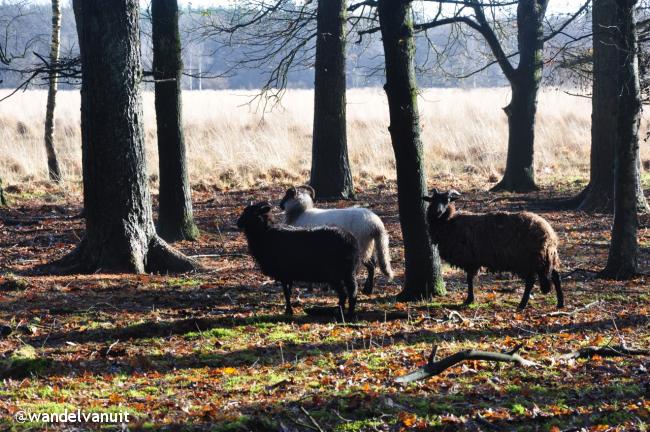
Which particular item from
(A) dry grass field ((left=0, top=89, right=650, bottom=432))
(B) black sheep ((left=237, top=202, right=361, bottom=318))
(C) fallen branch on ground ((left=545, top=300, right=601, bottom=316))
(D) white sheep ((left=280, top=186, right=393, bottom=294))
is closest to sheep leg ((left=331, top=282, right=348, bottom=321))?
(B) black sheep ((left=237, top=202, right=361, bottom=318))

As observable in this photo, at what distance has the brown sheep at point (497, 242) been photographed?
1054 centimetres

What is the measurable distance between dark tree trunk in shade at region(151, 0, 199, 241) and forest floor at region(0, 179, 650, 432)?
178 centimetres

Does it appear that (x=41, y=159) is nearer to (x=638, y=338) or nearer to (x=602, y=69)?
(x=602, y=69)

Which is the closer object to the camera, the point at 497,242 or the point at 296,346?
the point at 296,346

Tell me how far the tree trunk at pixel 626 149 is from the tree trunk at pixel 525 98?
9.64m

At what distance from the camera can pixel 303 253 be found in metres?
9.91

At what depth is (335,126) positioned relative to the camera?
19.7m

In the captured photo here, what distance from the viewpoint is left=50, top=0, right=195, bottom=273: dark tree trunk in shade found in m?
11.4

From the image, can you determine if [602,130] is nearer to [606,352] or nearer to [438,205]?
[438,205]

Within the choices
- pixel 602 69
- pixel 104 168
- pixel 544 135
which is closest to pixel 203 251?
pixel 104 168

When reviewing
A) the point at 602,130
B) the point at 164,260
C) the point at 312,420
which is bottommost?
the point at 312,420

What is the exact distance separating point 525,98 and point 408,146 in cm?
1197

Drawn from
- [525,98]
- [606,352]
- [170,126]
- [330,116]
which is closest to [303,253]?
[606,352]

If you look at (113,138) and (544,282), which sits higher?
(113,138)
